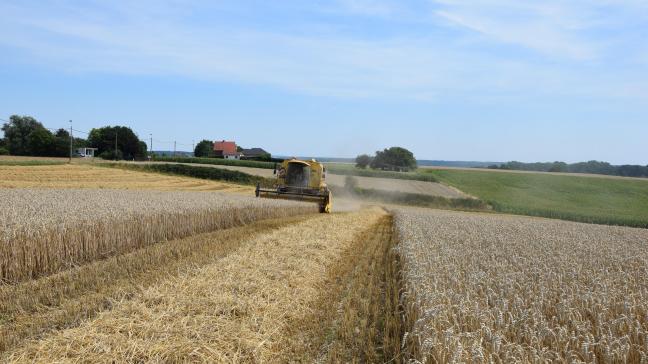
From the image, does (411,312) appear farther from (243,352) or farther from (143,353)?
(143,353)

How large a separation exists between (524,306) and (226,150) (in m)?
94.8

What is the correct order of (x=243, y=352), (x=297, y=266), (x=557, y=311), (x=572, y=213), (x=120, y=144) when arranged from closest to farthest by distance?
1. (x=243, y=352)
2. (x=557, y=311)
3. (x=297, y=266)
4. (x=572, y=213)
5. (x=120, y=144)

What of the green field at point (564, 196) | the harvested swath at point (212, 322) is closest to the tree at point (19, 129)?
the green field at point (564, 196)

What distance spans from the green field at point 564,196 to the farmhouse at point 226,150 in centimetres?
4365

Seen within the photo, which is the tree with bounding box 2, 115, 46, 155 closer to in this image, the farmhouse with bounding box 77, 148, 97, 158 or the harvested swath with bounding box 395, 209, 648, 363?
the farmhouse with bounding box 77, 148, 97, 158

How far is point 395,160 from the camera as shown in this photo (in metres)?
75.6

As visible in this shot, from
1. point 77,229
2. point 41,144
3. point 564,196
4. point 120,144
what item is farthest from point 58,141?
point 77,229

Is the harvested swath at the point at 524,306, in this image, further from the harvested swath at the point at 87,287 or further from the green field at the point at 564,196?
the green field at the point at 564,196

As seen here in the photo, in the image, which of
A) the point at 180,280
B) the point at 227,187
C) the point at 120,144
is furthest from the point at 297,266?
the point at 120,144

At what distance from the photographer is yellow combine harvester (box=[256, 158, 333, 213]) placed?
2316 cm

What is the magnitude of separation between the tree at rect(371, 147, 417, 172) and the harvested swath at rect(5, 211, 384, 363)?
207 ft

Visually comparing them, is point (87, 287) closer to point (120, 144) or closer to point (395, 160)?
point (395, 160)

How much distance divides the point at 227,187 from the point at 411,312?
115 ft

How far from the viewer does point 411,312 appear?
6039 mm
